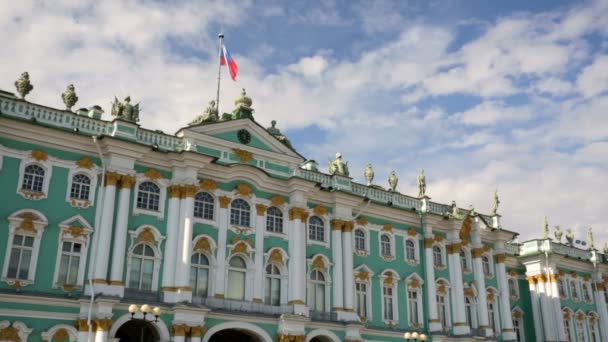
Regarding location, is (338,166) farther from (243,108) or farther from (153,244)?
(153,244)

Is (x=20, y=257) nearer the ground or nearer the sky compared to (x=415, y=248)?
nearer the ground

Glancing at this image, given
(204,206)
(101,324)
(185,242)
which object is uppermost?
(204,206)

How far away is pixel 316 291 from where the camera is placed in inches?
1499

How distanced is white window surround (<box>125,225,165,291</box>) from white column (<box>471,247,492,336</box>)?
2379 centimetres

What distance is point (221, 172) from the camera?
3581 cm

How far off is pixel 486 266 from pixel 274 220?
1916cm

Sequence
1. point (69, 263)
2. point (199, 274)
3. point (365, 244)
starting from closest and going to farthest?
point (69, 263) < point (199, 274) < point (365, 244)

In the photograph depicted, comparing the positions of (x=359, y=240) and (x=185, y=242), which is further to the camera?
(x=359, y=240)

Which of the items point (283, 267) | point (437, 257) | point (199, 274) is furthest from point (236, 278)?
point (437, 257)

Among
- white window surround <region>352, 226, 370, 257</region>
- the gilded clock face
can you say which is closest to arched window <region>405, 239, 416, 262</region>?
white window surround <region>352, 226, 370, 257</region>

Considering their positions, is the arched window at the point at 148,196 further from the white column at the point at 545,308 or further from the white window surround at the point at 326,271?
the white column at the point at 545,308

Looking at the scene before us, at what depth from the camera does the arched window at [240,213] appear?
35.9 m

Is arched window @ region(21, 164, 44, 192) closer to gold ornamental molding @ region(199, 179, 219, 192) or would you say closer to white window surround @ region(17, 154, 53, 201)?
white window surround @ region(17, 154, 53, 201)

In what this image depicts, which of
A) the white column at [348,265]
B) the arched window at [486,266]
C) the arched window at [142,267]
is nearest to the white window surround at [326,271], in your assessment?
the white column at [348,265]
